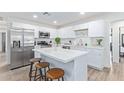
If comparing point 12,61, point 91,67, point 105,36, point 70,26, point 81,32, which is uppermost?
point 70,26

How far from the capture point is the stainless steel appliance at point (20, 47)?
395 cm

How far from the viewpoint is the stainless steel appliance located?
3947mm

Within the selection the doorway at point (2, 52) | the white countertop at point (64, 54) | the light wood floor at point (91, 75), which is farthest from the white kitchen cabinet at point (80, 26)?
the doorway at point (2, 52)

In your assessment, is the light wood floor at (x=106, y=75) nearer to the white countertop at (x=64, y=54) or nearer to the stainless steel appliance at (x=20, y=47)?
the white countertop at (x=64, y=54)

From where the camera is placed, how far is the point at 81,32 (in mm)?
5477

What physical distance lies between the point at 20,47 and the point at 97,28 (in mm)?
3288

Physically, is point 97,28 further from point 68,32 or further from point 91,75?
point 91,75

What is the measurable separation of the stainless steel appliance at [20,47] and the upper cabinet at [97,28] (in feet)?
8.54

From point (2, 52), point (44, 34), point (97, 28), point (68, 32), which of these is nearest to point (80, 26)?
point (68, 32)

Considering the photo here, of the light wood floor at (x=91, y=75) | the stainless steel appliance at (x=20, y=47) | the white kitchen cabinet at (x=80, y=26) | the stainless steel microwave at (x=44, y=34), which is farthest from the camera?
the white kitchen cabinet at (x=80, y=26)

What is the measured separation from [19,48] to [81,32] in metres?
3.27

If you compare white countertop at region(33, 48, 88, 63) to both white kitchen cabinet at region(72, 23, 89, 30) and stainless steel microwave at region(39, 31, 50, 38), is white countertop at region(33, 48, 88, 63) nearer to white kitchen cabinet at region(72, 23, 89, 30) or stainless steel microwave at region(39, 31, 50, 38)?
stainless steel microwave at region(39, 31, 50, 38)
